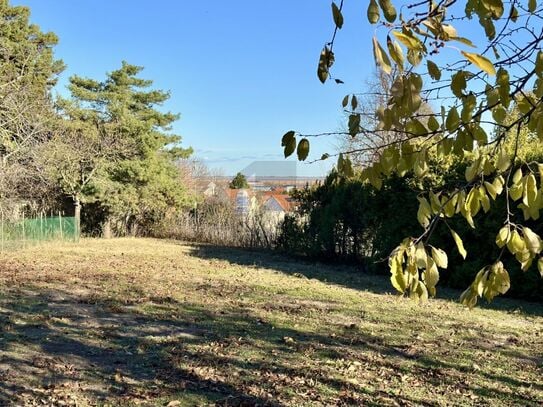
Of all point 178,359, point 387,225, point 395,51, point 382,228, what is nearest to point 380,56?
point 395,51

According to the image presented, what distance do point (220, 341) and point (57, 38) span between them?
19.3 metres

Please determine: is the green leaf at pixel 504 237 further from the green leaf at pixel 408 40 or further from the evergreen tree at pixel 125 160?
the evergreen tree at pixel 125 160

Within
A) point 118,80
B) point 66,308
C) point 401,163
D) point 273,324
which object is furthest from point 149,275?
point 118,80

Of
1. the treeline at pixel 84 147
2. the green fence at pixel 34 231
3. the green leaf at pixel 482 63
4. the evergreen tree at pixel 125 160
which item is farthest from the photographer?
the evergreen tree at pixel 125 160

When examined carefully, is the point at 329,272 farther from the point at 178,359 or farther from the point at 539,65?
the point at 539,65

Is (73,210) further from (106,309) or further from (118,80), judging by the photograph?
(106,309)

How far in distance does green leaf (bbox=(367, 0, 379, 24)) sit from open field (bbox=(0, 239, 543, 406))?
2877mm

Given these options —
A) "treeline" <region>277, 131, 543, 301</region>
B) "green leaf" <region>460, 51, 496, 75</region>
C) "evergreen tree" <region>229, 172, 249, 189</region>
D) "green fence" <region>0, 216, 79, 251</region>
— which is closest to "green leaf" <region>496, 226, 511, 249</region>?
"green leaf" <region>460, 51, 496, 75</region>

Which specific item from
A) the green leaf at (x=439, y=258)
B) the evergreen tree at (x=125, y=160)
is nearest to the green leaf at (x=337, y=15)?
the green leaf at (x=439, y=258)

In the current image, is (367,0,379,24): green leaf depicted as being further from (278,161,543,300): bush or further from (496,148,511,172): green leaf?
(278,161,543,300): bush

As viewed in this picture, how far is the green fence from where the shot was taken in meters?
13.6

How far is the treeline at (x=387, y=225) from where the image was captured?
790 centimetres

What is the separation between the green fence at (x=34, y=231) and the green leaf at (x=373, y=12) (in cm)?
1413

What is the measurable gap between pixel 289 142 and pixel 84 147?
1758cm
